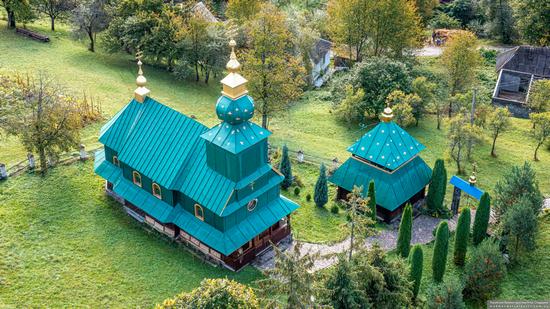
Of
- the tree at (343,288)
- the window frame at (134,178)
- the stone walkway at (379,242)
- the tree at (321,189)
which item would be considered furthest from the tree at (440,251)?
the window frame at (134,178)

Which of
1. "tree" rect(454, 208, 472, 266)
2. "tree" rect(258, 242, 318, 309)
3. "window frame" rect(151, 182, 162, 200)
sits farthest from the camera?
"window frame" rect(151, 182, 162, 200)

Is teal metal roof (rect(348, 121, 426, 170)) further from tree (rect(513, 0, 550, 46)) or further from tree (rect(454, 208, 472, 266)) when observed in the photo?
tree (rect(513, 0, 550, 46))

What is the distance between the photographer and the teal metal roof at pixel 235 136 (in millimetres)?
36969

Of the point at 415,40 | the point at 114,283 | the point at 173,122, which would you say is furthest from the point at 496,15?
the point at 114,283

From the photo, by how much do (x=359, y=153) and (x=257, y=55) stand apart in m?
16.2

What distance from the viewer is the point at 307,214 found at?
1777 inches

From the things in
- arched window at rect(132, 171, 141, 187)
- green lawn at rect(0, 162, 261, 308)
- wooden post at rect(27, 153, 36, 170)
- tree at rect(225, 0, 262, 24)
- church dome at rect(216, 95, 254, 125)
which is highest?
tree at rect(225, 0, 262, 24)

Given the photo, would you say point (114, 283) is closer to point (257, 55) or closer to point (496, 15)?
point (257, 55)

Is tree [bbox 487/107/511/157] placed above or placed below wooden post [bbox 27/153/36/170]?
above

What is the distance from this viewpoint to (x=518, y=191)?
41094mm

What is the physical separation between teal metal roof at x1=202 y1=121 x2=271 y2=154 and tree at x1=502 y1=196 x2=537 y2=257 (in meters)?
15.6

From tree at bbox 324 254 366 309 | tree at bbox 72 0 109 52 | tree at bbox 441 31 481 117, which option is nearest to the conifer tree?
tree at bbox 324 254 366 309

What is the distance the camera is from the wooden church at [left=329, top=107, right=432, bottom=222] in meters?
43.8

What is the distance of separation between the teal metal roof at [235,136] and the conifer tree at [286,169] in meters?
8.66
